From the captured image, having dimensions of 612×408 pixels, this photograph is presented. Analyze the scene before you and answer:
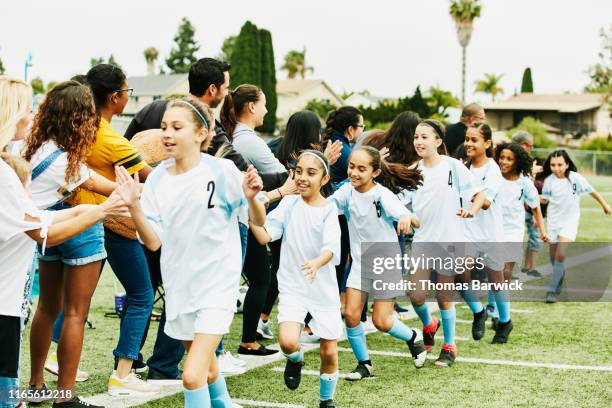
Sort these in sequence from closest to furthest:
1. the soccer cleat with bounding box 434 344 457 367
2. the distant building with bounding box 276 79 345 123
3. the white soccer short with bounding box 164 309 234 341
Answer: the white soccer short with bounding box 164 309 234 341, the soccer cleat with bounding box 434 344 457 367, the distant building with bounding box 276 79 345 123

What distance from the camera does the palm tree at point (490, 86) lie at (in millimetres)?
Result: 116250

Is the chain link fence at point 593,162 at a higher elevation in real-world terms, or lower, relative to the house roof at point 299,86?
lower

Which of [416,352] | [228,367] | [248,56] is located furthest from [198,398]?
[248,56]

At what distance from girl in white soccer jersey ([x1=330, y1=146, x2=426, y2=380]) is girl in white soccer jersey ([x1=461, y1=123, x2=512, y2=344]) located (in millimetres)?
1622

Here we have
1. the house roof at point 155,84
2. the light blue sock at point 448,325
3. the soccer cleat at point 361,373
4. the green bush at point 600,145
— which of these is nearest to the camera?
the soccer cleat at point 361,373

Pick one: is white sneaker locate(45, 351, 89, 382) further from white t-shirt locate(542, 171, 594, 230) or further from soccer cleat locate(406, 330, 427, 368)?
white t-shirt locate(542, 171, 594, 230)

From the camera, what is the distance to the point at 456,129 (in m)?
10.2

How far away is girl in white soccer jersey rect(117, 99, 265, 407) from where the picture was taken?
15.3 ft

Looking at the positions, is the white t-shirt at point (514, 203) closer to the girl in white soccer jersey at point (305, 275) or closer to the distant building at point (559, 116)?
the girl in white soccer jersey at point (305, 275)

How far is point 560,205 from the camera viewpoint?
11195 millimetres

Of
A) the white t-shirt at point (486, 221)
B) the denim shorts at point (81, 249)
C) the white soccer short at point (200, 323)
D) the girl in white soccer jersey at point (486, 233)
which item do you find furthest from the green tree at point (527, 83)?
the white soccer short at point (200, 323)

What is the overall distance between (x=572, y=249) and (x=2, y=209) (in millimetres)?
12947

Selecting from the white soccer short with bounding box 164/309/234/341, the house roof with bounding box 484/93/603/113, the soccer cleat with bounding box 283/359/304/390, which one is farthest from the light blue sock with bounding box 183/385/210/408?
the house roof with bounding box 484/93/603/113

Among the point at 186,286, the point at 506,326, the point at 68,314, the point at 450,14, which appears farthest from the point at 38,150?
the point at 450,14
